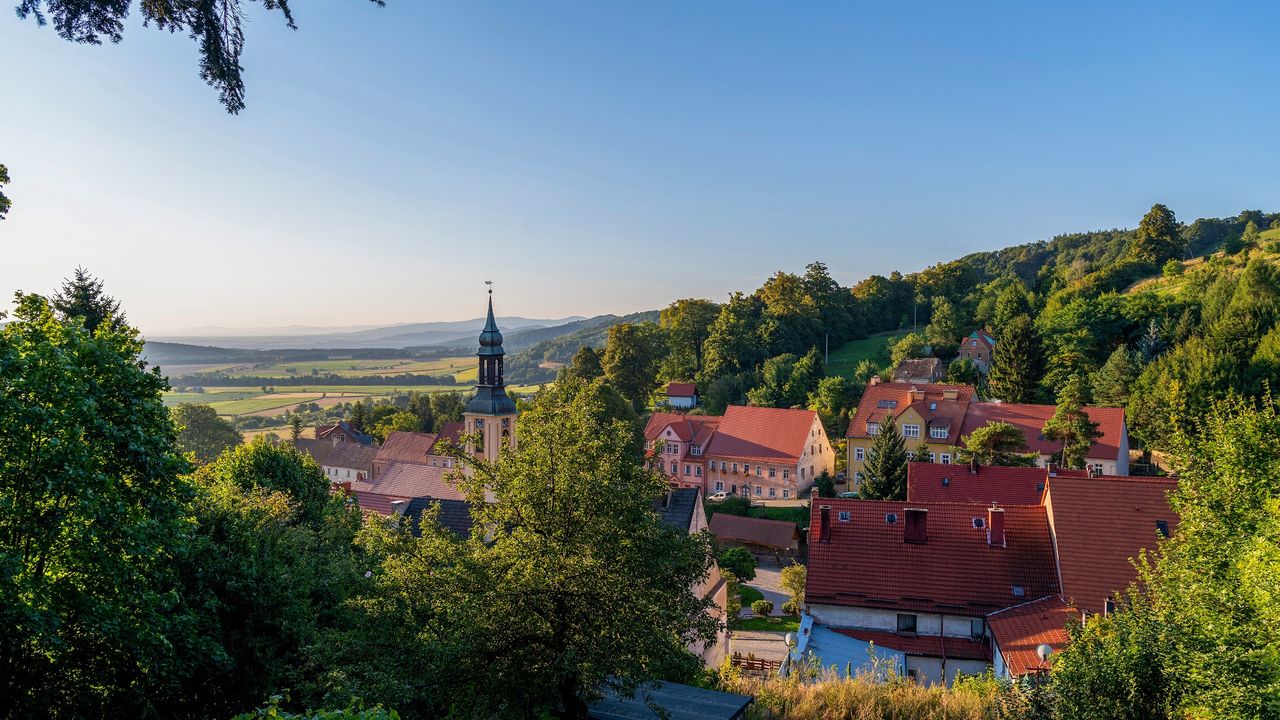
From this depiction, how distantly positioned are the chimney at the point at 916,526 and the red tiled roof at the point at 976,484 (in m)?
7.32

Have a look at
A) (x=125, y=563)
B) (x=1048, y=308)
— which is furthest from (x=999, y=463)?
(x=125, y=563)

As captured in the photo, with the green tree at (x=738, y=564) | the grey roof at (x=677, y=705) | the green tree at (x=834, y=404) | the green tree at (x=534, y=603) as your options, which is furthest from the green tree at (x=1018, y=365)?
the green tree at (x=534, y=603)

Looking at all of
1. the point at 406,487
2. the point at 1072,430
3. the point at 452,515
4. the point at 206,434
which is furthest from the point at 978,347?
the point at 206,434

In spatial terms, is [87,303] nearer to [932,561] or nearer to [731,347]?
[932,561]

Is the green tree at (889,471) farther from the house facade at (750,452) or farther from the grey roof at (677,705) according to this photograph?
the grey roof at (677,705)

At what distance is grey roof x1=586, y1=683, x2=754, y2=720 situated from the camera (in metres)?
11.3

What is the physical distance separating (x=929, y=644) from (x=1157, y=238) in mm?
84405

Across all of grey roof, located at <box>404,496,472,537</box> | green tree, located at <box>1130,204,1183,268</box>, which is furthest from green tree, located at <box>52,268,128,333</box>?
green tree, located at <box>1130,204,1183,268</box>

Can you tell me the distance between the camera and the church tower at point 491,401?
3484 centimetres

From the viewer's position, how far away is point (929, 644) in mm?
21750

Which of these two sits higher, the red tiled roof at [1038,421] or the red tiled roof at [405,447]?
the red tiled roof at [1038,421]

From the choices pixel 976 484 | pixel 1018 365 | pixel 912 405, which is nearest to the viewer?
pixel 976 484

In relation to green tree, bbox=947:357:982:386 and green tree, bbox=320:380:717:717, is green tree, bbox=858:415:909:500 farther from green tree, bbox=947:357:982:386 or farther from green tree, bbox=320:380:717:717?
green tree, bbox=320:380:717:717

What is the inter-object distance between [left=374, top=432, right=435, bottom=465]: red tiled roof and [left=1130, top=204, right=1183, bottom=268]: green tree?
3288 inches
